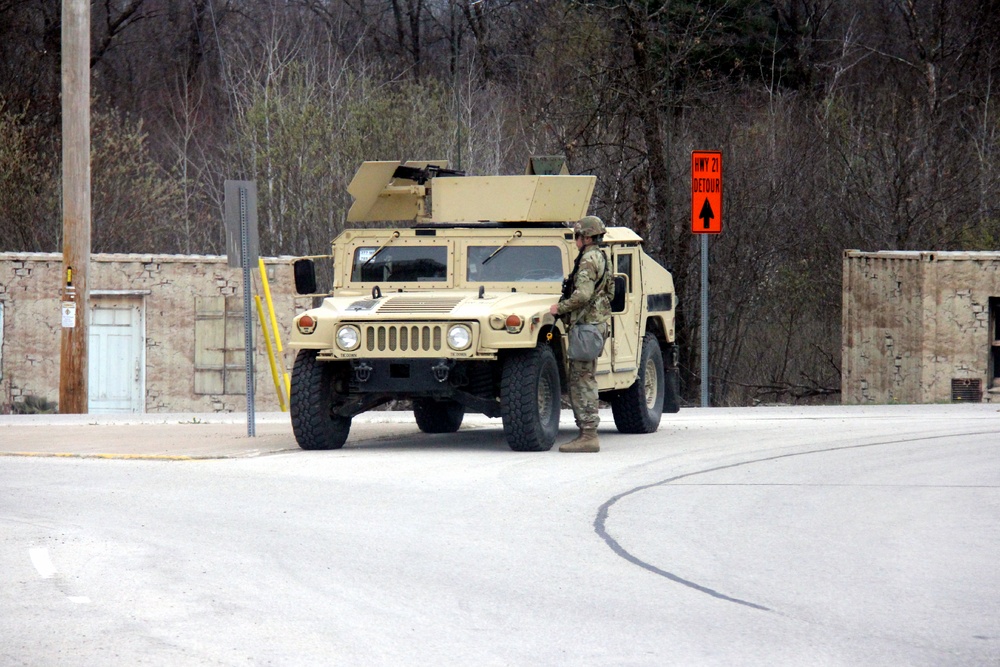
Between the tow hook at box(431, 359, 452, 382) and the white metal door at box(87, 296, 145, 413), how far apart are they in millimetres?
12107

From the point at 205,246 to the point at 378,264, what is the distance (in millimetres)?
22561

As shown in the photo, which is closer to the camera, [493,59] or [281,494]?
[281,494]

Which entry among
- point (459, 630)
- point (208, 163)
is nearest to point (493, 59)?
point (208, 163)

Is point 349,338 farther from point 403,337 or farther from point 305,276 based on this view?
point 305,276

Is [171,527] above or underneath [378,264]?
underneath

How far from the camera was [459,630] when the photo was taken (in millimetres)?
6234

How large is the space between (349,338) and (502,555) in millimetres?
4560

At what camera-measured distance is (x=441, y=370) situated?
39.2 feet

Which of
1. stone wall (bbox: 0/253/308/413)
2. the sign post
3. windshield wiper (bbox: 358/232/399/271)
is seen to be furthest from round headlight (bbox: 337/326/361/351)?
stone wall (bbox: 0/253/308/413)

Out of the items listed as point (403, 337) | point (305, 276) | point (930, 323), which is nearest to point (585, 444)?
point (403, 337)

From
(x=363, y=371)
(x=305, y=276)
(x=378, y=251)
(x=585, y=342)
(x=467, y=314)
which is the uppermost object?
(x=378, y=251)

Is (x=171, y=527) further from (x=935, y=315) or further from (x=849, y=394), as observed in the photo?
(x=849, y=394)

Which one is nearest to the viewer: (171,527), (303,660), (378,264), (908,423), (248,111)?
(303,660)

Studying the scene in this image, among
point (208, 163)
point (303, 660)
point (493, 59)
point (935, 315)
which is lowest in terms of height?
point (303, 660)
